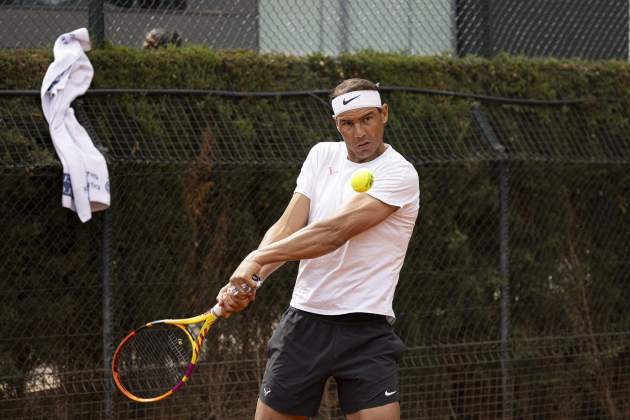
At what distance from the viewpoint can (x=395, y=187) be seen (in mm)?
4340

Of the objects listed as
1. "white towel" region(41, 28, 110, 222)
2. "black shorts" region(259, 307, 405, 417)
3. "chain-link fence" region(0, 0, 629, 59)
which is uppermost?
"chain-link fence" region(0, 0, 629, 59)

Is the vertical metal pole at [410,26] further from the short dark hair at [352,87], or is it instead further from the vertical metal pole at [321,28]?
the short dark hair at [352,87]

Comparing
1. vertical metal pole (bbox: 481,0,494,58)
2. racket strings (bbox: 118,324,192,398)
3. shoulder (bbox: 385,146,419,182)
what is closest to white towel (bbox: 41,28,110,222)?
racket strings (bbox: 118,324,192,398)

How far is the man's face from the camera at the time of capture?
174 inches

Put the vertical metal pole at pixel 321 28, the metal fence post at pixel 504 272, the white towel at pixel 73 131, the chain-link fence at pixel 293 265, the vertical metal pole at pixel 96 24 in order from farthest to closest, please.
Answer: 1. the vertical metal pole at pixel 321 28
2. the metal fence post at pixel 504 272
3. the vertical metal pole at pixel 96 24
4. the chain-link fence at pixel 293 265
5. the white towel at pixel 73 131

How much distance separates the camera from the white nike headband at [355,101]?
4414mm

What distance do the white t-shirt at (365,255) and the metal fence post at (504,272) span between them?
2.64 m

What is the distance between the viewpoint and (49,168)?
5.98 meters

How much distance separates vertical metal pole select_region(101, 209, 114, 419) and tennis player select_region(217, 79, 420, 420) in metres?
1.82

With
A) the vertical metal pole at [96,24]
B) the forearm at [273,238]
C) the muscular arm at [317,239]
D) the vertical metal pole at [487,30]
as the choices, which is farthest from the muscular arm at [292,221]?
the vertical metal pole at [487,30]

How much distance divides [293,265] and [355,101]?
2.37 meters

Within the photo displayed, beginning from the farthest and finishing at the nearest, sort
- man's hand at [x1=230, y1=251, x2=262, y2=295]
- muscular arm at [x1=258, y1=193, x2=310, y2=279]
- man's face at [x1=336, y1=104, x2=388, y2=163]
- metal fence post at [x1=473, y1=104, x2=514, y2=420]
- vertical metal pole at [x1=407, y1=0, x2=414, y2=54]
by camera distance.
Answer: vertical metal pole at [x1=407, y1=0, x2=414, y2=54], metal fence post at [x1=473, y1=104, x2=514, y2=420], muscular arm at [x1=258, y1=193, x2=310, y2=279], man's face at [x1=336, y1=104, x2=388, y2=163], man's hand at [x1=230, y1=251, x2=262, y2=295]

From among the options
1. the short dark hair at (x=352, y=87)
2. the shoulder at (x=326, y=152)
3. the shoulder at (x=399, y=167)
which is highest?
the short dark hair at (x=352, y=87)

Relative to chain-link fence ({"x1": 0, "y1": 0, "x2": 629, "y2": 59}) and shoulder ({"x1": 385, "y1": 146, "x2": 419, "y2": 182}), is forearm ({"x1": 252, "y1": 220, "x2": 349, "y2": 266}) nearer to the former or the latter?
shoulder ({"x1": 385, "y1": 146, "x2": 419, "y2": 182})
